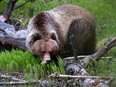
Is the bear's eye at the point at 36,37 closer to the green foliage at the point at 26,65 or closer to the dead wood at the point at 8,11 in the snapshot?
the green foliage at the point at 26,65

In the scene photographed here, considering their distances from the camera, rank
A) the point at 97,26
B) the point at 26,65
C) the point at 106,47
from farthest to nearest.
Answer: the point at 97,26 < the point at 26,65 < the point at 106,47

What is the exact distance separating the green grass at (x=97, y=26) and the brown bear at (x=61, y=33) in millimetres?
242

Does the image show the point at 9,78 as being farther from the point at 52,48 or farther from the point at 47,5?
the point at 47,5

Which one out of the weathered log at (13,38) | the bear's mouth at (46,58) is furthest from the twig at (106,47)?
the weathered log at (13,38)

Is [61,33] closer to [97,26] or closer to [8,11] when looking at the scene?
[8,11]

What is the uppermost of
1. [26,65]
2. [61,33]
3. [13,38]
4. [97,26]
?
[61,33]

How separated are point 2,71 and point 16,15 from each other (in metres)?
3.76

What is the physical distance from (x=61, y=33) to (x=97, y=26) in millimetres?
2794

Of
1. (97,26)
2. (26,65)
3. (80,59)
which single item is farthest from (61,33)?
(97,26)

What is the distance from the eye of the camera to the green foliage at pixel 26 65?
20.5 ft

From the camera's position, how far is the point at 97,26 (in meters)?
9.59

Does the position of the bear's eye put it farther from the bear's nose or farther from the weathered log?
the weathered log

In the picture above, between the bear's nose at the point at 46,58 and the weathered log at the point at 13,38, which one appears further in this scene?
the weathered log at the point at 13,38

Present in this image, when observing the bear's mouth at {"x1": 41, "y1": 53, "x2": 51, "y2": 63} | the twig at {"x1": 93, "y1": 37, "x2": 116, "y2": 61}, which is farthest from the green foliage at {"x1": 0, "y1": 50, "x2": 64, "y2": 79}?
the twig at {"x1": 93, "y1": 37, "x2": 116, "y2": 61}
